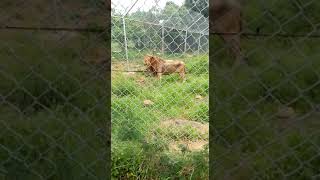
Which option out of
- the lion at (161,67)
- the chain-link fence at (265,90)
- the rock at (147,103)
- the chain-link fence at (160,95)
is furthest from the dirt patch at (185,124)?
the chain-link fence at (265,90)

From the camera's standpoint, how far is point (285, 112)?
1117 mm

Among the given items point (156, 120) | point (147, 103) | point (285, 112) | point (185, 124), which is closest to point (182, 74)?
point (147, 103)

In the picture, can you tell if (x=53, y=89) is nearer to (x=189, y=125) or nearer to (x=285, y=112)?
(x=285, y=112)

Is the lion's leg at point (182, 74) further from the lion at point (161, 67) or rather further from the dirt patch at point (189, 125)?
the dirt patch at point (189, 125)

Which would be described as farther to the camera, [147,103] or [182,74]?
[182,74]

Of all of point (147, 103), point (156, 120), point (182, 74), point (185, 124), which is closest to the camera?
point (156, 120)

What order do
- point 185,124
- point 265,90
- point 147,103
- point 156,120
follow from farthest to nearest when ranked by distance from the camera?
point 147,103 < point 185,124 < point 156,120 < point 265,90

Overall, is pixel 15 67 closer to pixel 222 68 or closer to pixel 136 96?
pixel 222 68

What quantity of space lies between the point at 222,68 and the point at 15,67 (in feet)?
1.79

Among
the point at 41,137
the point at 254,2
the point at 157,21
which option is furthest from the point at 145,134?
the point at 254,2

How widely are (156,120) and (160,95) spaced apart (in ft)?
2.13

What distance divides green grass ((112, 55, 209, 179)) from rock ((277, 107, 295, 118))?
0.96m

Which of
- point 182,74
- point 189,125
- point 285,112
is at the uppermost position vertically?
point 182,74

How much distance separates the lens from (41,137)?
115 cm
